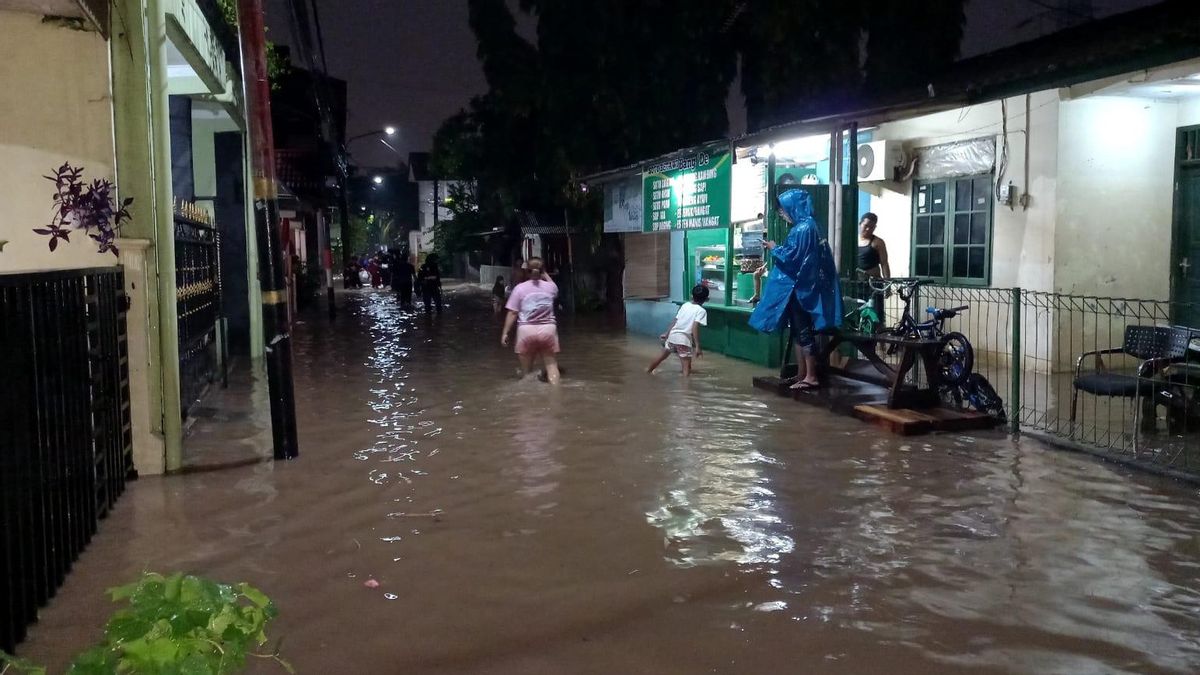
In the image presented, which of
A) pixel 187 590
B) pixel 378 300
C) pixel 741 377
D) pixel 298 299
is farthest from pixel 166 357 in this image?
pixel 378 300

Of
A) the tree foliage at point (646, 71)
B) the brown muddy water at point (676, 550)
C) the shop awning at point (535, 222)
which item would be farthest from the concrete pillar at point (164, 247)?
the shop awning at point (535, 222)

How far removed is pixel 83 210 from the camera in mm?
7004

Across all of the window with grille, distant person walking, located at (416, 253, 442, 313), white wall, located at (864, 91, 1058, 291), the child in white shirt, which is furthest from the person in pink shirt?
distant person walking, located at (416, 253, 442, 313)

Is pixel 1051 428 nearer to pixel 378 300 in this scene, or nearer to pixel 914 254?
pixel 914 254

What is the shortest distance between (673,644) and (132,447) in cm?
484

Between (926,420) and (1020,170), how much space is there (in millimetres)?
4915

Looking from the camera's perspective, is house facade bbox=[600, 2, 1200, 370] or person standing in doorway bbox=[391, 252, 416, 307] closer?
house facade bbox=[600, 2, 1200, 370]

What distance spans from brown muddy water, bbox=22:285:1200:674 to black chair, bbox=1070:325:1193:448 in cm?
65

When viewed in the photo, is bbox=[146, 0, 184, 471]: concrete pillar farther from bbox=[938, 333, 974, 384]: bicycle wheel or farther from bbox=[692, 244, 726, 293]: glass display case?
bbox=[692, 244, 726, 293]: glass display case

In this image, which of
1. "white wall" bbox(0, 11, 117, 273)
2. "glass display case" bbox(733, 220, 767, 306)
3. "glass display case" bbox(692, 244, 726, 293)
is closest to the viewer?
"white wall" bbox(0, 11, 117, 273)

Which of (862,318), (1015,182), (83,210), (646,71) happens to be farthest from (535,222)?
(83,210)

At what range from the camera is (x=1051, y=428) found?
8.78 m

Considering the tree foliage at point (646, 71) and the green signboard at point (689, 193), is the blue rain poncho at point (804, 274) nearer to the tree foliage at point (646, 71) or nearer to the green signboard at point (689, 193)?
the green signboard at point (689, 193)

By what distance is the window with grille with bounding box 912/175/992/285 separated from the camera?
42.5 ft
